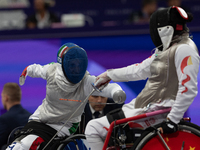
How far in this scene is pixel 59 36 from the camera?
4.64 metres

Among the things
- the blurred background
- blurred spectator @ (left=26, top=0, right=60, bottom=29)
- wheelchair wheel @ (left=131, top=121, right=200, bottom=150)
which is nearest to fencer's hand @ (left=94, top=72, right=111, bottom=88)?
wheelchair wheel @ (left=131, top=121, right=200, bottom=150)

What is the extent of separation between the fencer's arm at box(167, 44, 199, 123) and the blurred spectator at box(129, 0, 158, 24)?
295 cm

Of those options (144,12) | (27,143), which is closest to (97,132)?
(27,143)

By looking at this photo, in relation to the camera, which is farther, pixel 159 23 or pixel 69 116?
pixel 69 116

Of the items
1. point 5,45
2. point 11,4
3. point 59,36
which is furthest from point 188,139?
point 11,4

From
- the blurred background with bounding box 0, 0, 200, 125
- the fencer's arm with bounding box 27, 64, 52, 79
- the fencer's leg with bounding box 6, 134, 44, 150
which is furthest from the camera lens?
the blurred background with bounding box 0, 0, 200, 125

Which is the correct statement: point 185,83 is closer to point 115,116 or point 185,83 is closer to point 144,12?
point 115,116

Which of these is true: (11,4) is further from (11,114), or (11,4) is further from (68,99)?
(68,99)

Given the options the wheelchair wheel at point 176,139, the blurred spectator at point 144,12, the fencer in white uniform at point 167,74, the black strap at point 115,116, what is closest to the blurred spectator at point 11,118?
the fencer in white uniform at point 167,74

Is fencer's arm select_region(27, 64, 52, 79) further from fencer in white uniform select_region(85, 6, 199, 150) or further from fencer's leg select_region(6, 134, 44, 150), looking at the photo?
fencer in white uniform select_region(85, 6, 199, 150)

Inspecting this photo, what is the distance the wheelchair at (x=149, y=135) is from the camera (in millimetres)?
2320

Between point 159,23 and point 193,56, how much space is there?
0.38m

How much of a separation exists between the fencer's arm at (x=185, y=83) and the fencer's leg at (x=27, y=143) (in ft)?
3.73

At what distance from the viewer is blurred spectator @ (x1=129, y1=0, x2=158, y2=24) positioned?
5480mm
